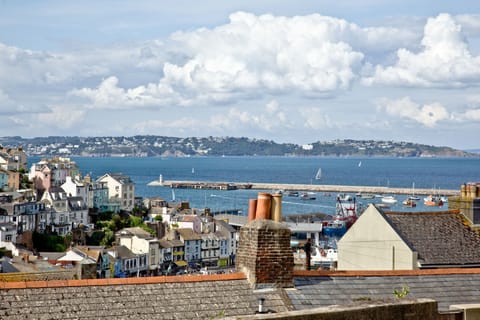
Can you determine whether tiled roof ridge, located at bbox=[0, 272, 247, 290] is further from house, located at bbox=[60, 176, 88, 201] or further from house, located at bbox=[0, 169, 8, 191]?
house, located at bbox=[60, 176, 88, 201]

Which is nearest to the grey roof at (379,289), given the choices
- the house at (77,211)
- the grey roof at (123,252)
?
the grey roof at (123,252)

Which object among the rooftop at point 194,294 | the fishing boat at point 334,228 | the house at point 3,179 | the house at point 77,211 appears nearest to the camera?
the rooftop at point 194,294

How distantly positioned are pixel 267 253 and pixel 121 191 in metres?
136

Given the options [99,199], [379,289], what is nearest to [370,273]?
[379,289]

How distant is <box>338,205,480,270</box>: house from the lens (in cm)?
2177

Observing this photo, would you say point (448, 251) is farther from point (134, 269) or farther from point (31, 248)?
point (31, 248)

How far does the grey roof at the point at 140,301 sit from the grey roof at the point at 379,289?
574 millimetres

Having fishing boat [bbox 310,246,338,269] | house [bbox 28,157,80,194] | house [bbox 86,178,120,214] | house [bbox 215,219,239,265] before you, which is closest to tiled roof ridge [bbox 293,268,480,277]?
fishing boat [bbox 310,246,338,269]

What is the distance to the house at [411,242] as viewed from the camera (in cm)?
2177

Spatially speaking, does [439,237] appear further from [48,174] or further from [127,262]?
[48,174]

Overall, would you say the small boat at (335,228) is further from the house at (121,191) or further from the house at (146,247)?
the house at (146,247)

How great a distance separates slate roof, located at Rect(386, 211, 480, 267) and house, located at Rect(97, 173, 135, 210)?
126 meters

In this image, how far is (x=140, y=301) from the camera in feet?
40.2

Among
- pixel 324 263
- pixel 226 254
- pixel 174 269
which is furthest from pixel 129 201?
pixel 324 263
